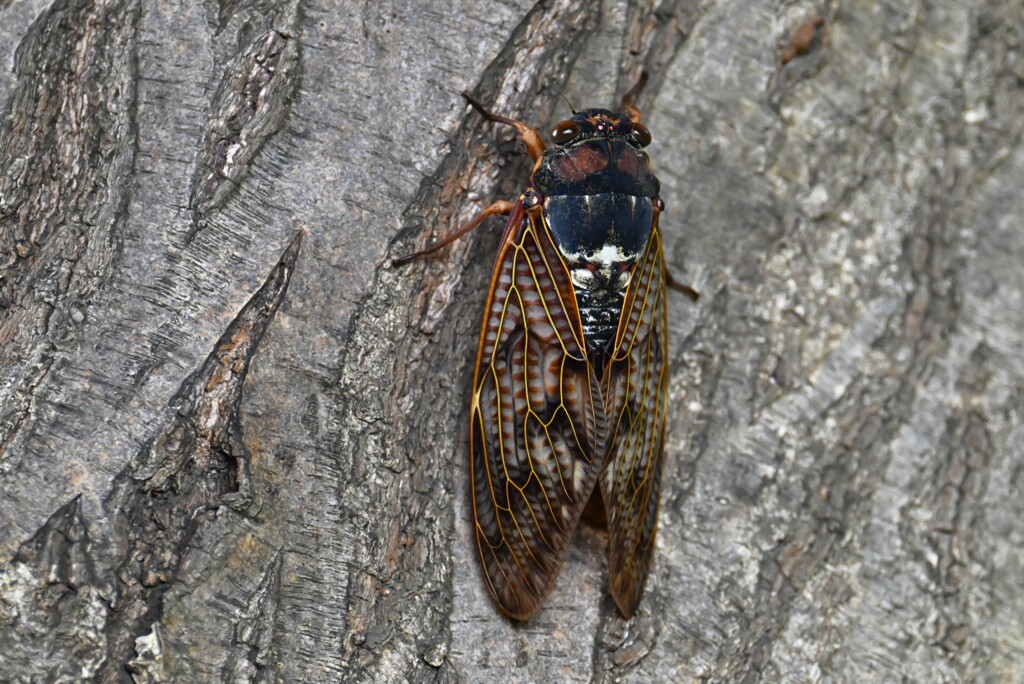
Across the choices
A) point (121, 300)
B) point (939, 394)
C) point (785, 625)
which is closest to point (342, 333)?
point (121, 300)

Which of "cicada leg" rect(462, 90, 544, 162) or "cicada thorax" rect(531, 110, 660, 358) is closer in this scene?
"cicada leg" rect(462, 90, 544, 162)

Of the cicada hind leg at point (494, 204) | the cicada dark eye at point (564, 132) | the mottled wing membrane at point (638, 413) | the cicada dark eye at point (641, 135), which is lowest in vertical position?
the mottled wing membrane at point (638, 413)

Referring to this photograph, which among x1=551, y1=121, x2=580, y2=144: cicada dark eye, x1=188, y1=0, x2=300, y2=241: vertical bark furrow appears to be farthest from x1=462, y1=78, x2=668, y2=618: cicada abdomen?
x1=188, y1=0, x2=300, y2=241: vertical bark furrow

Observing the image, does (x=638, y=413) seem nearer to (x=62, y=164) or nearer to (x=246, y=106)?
(x=246, y=106)

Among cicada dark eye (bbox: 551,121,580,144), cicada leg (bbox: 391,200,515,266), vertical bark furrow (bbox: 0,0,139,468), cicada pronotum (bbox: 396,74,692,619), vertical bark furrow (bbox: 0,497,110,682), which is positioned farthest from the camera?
cicada dark eye (bbox: 551,121,580,144)

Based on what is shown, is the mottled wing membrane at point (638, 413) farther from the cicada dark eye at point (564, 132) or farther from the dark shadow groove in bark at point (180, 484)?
the dark shadow groove in bark at point (180, 484)

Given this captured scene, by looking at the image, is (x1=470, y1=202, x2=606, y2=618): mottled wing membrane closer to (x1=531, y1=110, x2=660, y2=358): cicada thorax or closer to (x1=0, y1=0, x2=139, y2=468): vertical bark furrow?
(x1=531, y1=110, x2=660, y2=358): cicada thorax

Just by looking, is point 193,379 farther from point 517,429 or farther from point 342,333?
point 517,429

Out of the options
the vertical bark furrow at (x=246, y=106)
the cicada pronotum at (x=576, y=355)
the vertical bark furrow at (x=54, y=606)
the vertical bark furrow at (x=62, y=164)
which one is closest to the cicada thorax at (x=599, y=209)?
the cicada pronotum at (x=576, y=355)
